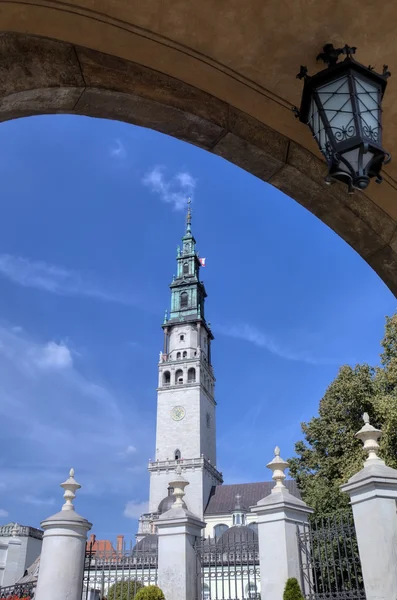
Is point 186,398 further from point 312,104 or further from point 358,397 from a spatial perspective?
point 312,104

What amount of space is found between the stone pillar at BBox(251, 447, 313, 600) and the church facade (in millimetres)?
48632

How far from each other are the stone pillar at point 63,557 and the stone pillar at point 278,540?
351cm

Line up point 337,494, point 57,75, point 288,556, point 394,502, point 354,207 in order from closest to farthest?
point 57,75 → point 354,207 → point 394,502 → point 288,556 → point 337,494

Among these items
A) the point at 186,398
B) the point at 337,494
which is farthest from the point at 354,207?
the point at 186,398

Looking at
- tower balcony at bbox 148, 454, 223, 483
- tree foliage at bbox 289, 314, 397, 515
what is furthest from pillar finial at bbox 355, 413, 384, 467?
tower balcony at bbox 148, 454, 223, 483

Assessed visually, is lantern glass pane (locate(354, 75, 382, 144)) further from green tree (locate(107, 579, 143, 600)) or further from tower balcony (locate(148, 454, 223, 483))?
tower balcony (locate(148, 454, 223, 483))

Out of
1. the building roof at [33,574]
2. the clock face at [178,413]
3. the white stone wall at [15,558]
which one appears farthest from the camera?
the clock face at [178,413]

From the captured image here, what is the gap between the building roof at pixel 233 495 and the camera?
206 feet

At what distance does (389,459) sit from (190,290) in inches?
2316

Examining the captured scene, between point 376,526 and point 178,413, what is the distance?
2403 inches

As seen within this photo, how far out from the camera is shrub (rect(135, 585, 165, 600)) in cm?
883

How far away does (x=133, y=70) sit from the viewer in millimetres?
2771

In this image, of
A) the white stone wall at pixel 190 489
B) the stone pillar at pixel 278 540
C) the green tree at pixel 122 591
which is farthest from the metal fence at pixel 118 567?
the white stone wall at pixel 190 489

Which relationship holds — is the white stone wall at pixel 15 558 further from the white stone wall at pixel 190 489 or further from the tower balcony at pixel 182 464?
the tower balcony at pixel 182 464
